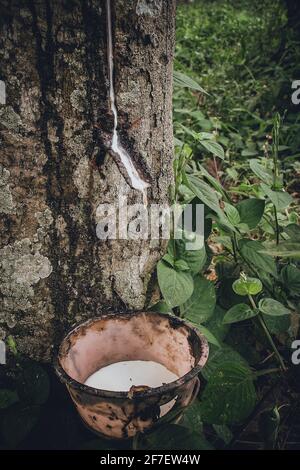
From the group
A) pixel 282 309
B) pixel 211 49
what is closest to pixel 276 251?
pixel 282 309

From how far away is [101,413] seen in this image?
1055mm

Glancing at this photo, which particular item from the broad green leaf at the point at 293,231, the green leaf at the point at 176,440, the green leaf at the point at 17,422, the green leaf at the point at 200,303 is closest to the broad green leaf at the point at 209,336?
the green leaf at the point at 200,303

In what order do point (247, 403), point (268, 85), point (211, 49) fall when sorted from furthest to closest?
point (211, 49) < point (268, 85) < point (247, 403)

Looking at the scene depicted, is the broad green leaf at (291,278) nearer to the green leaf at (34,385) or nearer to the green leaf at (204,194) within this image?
the green leaf at (204,194)

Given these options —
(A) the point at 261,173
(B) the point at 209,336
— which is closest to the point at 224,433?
(B) the point at 209,336

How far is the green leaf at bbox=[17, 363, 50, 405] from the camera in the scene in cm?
123

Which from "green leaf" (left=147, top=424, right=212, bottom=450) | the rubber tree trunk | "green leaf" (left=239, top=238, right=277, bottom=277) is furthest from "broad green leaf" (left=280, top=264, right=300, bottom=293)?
"green leaf" (left=147, top=424, right=212, bottom=450)

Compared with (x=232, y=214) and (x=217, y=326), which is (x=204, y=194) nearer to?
(x=232, y=214)

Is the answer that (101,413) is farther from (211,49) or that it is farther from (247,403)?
(211,49)

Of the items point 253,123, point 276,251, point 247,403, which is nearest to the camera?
point 247,403

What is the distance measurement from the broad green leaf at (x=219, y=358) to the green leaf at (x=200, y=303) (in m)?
0.10

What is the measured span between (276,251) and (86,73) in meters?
0.70

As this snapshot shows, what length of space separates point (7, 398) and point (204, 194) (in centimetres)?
77

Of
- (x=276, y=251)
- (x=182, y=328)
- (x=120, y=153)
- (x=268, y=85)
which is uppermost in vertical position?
(x=268, y=85)
